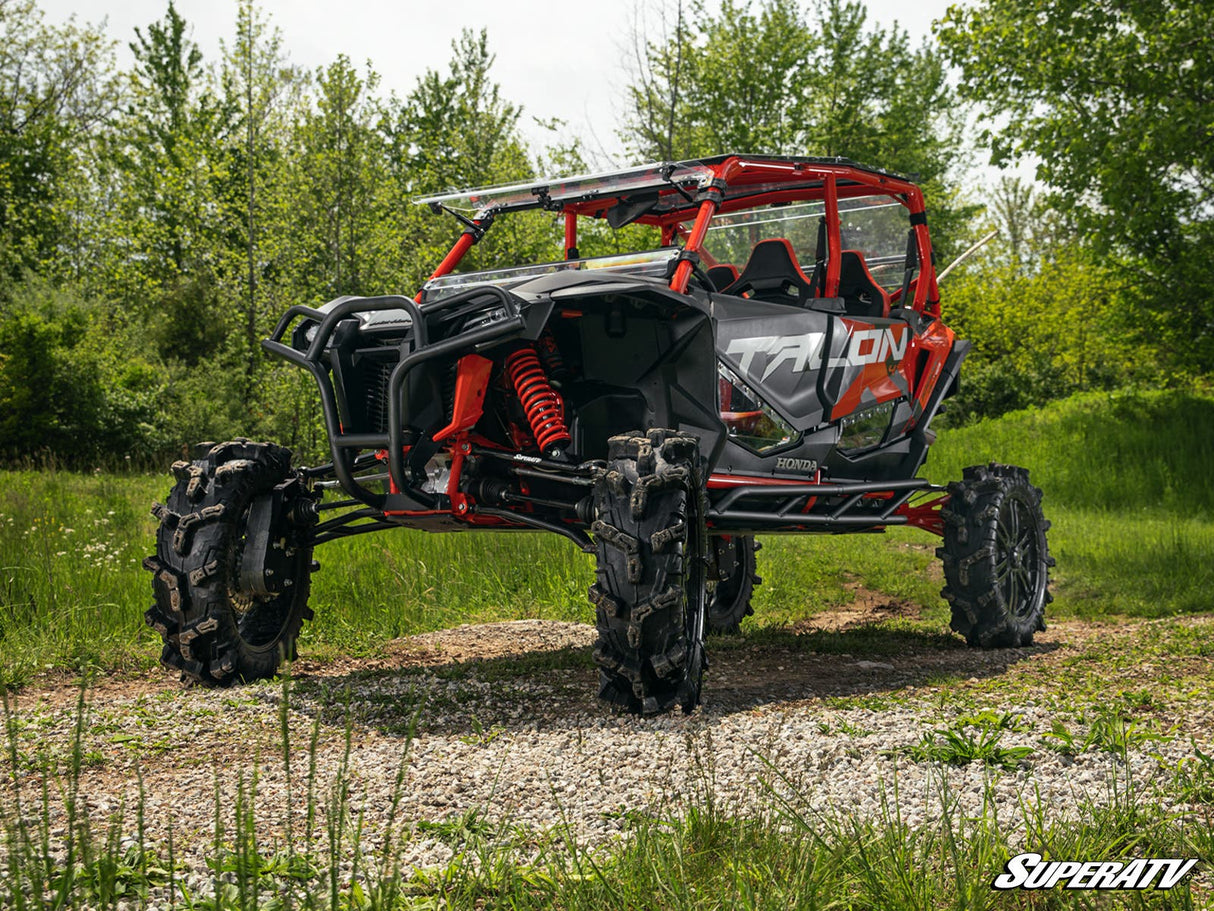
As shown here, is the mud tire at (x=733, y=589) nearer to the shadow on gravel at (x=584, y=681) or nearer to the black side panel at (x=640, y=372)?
the shadow on gravel at (x=584, y=681)

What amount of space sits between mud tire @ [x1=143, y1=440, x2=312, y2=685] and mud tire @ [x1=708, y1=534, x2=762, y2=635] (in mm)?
3778

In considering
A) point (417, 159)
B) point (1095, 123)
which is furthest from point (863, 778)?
point (417, 159)

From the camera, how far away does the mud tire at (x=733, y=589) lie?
881cm

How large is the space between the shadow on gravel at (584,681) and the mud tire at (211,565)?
0.38m

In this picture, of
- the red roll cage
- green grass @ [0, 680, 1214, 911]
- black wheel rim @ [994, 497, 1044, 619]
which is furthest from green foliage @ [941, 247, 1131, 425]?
green grass @ [0, 680, 1214, 911]

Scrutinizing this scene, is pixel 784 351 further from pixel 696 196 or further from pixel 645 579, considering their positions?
pixel 645 579

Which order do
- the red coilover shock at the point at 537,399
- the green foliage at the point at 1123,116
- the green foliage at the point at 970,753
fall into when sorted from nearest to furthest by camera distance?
the green foliage at the point at 970,753 < the red coilover shock at the point at 537,399 < the green foliage at the point at 1123,116

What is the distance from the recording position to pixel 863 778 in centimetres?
374

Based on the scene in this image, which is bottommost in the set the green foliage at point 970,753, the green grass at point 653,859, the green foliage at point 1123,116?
the green foliage at point 970,753

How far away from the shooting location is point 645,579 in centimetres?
488

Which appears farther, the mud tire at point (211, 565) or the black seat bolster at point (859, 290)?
the black seat bolster at point (859, 290)

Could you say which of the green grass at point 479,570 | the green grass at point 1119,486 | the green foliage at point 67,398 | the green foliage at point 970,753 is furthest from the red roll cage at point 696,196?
the green foliage at point 67,398

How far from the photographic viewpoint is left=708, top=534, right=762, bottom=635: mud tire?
881 cm

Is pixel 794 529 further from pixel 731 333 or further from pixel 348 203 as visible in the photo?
pixel 348 203
